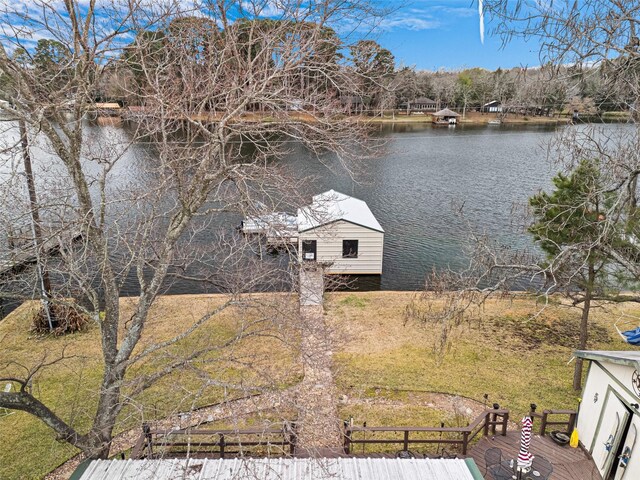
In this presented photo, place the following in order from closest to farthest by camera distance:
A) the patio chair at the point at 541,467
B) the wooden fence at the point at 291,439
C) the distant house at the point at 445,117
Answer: the patio chair at the point at 541,467, the wooden fence at the point at 291,439, the distant house at the point at 445,117

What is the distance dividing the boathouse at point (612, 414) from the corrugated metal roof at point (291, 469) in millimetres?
2922

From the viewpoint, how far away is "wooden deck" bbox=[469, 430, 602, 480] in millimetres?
7969

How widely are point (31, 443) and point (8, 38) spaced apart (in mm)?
7826

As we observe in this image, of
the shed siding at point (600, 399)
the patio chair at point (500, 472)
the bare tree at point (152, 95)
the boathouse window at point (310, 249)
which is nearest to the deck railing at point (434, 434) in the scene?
the patio chair at point (500, 472)

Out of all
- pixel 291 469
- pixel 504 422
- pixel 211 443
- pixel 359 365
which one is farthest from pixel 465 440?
pixel 211 443

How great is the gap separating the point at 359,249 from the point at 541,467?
36.7ft

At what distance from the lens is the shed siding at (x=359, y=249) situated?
1784 centimetres

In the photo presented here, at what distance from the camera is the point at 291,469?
6.62m

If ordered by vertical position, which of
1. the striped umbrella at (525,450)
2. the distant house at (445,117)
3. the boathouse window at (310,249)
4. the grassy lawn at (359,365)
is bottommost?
the grassy lawn at (359,365)

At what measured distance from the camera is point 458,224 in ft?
77.7

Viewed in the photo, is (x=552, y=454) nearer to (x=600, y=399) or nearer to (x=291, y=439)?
(x=600, y=399)

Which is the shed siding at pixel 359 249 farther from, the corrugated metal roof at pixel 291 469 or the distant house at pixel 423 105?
the distant house at pixel 423 105

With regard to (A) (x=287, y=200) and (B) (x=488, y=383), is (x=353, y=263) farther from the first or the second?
(A) (x=287, y=200)

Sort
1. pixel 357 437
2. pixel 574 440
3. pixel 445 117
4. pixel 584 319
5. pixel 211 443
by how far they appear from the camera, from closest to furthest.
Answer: pixel 211 443 → pixel 574 440 → pixel 357 437 → pixel 584 319 → pixel 445 117
